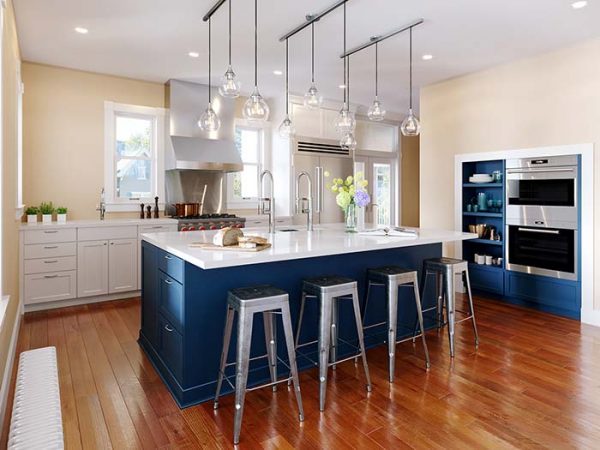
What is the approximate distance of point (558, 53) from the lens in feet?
13.8

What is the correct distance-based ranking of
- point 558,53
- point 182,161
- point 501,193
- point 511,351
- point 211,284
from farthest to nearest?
point 182,161 → point 501,193 → point 558,53 → point 511,351 → point 211,284

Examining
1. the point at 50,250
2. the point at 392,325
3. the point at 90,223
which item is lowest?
the point at 392,325

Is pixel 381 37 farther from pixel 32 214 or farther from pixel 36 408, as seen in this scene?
pixel 32 214

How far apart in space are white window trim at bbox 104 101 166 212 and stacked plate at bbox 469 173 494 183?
4.15m

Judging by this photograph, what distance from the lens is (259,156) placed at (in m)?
6.61

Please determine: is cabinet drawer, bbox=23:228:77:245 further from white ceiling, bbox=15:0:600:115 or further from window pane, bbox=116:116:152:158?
white ceiling, bbox=15:0:600:115

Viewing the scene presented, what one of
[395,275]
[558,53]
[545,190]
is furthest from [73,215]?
[558,53]

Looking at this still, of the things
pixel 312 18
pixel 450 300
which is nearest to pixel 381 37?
pixel 312 18

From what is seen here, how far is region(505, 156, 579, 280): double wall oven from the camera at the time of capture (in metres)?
4.12

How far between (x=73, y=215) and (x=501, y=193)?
17.6 feet

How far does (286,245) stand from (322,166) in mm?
3982

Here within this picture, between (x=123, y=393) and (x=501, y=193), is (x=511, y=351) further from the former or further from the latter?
(x=123, y=393)

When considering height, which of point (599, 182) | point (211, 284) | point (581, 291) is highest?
point (599, 182)

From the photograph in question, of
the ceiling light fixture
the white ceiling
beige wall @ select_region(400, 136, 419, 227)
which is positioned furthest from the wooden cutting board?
beige wall @ select_region(400, 136, 419, 227)
